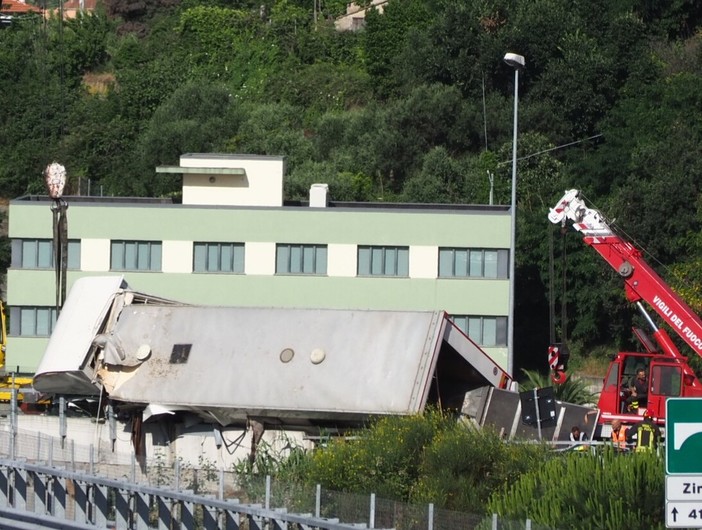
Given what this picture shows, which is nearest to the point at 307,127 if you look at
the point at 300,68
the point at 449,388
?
the point at 300,68

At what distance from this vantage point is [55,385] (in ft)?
101

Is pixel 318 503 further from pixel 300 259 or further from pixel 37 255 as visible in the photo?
pixel 37 255

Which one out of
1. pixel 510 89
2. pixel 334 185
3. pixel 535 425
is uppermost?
pixel 510 89

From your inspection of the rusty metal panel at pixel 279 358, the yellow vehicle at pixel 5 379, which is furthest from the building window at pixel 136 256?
the rusty metal panel at pixel 279 358

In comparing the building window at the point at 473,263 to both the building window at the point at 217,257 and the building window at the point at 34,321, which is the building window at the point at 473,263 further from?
the building window at the point at 34,321

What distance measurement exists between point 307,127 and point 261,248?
2852cm

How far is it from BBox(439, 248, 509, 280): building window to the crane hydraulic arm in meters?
20.0

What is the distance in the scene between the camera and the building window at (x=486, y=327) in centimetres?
5784

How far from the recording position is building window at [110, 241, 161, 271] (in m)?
58.7

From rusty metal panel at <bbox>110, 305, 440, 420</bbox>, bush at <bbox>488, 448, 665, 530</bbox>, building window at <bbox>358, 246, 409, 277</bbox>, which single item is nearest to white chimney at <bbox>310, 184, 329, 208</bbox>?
building window at <bbox>358, 246, 409, 277</bbox>

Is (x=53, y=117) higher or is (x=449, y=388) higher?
(x=53, y=117)

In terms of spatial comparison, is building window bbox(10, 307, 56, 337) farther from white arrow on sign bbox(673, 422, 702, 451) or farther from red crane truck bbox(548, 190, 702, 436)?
white arrow on sign bbox(673, 422, 702, 451)

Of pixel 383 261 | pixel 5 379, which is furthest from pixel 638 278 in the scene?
pixel 5 379

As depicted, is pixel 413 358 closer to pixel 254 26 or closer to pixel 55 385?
pixel 55 385
